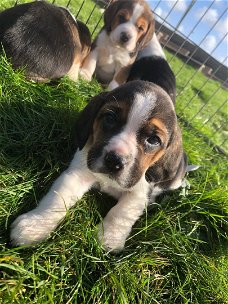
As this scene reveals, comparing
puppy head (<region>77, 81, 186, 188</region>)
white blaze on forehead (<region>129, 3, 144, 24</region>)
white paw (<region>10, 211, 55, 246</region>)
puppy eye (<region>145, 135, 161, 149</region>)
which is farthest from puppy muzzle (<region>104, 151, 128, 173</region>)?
white blaze on forehead (<region>129, 3, 144, 24</region>)

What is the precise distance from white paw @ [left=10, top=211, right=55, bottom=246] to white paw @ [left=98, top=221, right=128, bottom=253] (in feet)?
1.38

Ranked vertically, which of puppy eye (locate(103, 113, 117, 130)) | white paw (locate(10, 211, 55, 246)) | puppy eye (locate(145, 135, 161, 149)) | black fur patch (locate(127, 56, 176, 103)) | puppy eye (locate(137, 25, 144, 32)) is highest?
puppy eye (locate(145, 135, 161, 149))

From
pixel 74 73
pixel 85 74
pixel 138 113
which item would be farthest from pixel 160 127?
pixel 85 74

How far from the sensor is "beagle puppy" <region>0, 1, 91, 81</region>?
4125 millimetres

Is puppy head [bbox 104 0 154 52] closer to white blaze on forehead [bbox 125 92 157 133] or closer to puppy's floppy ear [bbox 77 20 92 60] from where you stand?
puppy's floppy ear [bbox 77 20 92 60]

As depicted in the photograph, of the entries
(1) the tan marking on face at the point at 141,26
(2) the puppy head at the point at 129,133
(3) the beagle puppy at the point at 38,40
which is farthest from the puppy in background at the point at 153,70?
(2) the puppy head at the point at 129,133

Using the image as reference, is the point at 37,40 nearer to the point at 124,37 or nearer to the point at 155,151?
the point at 124,37

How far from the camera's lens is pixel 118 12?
5.71m

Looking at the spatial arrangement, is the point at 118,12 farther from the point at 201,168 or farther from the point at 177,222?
the point at 177,222

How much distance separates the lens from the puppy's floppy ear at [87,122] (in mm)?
3291

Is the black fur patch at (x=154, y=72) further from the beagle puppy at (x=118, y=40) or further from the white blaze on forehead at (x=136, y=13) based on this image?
the white blaze on forehead at (x=136, y=13)

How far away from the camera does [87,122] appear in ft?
10.9

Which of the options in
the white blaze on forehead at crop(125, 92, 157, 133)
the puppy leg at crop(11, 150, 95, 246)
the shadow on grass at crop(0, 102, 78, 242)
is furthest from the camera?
the shadow on grass at crop(0, 102, 78, 242)

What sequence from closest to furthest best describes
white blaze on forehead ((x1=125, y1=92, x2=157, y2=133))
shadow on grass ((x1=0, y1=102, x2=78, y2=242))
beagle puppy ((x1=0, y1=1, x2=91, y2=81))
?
white blaze on forehead ((x1=125, y1=92, x2=157, y2=133)) < shadow on grass ((x1=0, y1=102, x2=78, y2=242)) < beagle puppy ((x1=0, y1=1, x2=91, y2=81))
